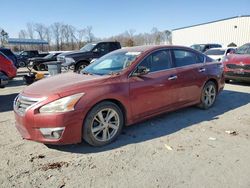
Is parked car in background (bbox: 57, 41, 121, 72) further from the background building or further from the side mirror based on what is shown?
the background building

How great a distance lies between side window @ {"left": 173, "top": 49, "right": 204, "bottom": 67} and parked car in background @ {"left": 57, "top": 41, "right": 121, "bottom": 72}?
7.82 meters

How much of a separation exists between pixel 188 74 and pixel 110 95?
2232 mm

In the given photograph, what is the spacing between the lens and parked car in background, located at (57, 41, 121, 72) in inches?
539

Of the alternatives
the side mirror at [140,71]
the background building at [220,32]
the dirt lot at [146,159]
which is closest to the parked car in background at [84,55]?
the dirt lot at [146,159]

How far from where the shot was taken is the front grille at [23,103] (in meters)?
3.96

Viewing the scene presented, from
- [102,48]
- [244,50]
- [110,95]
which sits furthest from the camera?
[102,48]

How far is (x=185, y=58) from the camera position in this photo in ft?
19.4

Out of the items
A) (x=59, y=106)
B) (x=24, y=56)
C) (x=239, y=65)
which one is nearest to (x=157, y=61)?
(x=59, y=106)

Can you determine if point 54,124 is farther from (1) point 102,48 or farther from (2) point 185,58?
(1) point 102,48

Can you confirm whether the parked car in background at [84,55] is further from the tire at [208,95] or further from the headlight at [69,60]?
the tire at [208,95]

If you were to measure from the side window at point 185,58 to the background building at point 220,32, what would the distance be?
94.7ft

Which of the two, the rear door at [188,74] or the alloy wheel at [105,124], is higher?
the rear door at [188,74]

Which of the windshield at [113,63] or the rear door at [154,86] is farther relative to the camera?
the windshield at [113,63]

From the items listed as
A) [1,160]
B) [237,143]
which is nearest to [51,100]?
[1,160]
